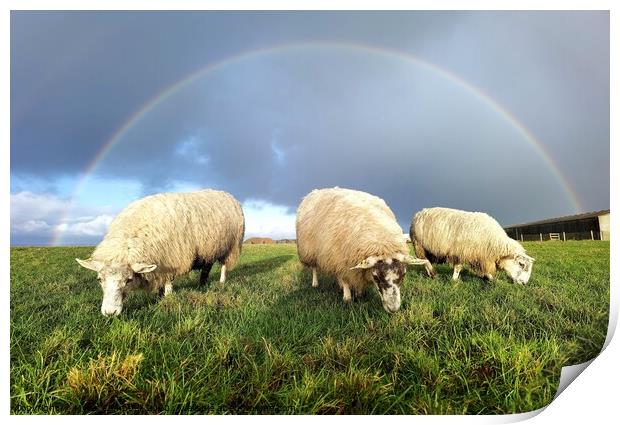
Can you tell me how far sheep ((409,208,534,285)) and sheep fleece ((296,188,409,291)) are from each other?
7.42ft

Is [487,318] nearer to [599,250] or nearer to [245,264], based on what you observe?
[599,250]

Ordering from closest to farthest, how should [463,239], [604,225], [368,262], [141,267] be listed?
[604,225], [368,262], [141,267], [463,239]

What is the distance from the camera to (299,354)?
3.06 metres

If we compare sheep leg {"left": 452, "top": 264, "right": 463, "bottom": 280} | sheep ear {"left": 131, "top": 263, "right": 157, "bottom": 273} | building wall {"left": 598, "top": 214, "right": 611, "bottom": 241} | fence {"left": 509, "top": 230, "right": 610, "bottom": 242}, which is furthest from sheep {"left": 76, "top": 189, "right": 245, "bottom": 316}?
fence {"left": 509, "top": 230, "right": 610, "bottom": 242}

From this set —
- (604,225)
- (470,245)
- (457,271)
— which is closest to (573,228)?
(604,225)

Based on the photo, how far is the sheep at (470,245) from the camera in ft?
22.3

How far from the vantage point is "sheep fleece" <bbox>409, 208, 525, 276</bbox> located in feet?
23.5

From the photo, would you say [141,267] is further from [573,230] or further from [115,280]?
[573,230]

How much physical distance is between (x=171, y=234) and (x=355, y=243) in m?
3.14

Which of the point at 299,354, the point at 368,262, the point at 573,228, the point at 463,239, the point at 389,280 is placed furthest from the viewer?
the point at 463,239

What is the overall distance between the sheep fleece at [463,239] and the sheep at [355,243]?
2.38m

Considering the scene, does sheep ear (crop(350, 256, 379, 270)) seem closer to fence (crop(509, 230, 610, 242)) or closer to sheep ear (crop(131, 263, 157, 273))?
fence (crop(509, 230, 610, 242))

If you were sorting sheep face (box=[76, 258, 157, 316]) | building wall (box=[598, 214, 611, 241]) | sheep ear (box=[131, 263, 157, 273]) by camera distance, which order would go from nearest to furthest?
1. building wall (box=[598, 214, 611, 241])
2. sheep face (box=[76, 258, 157, 316])
3. sheep ear (box=[131, 263, 157, 273])

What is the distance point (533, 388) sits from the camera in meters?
2.59
